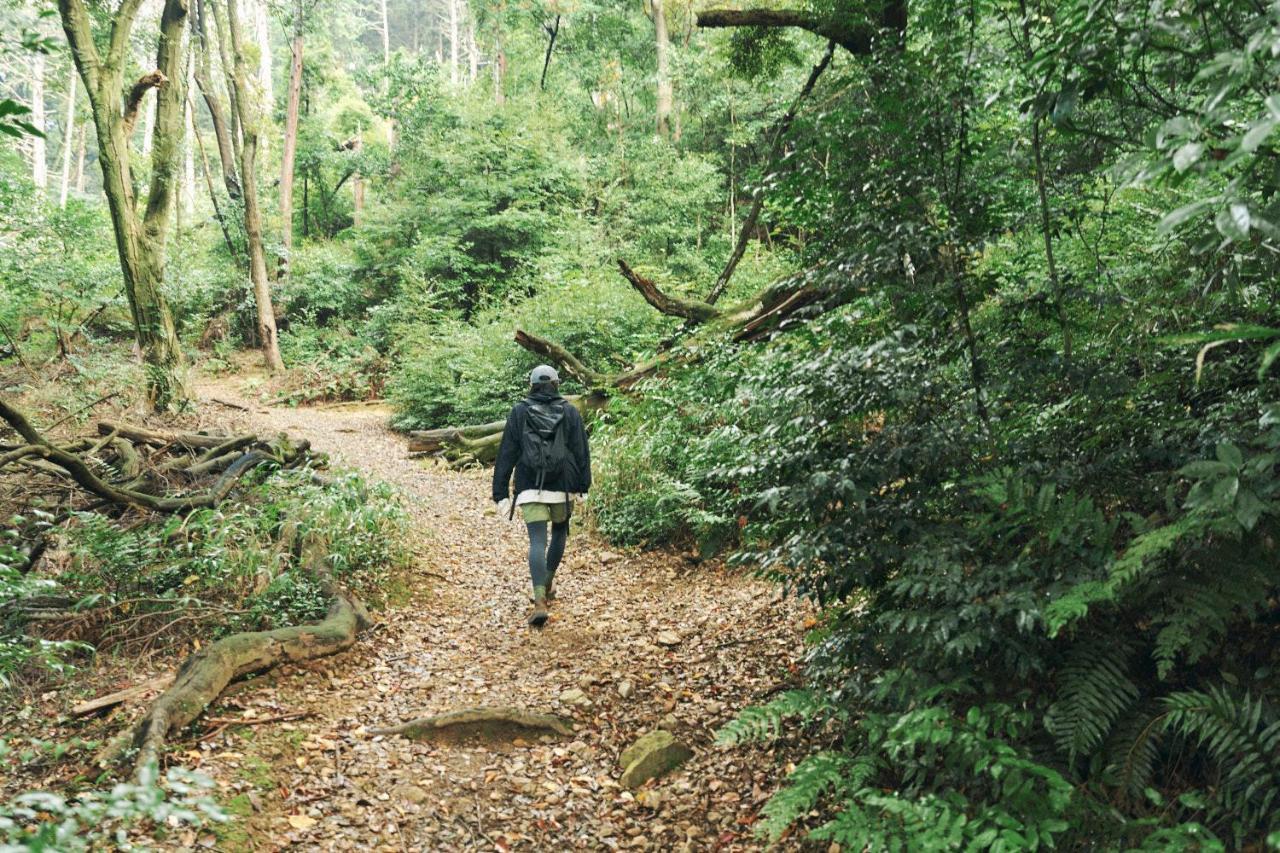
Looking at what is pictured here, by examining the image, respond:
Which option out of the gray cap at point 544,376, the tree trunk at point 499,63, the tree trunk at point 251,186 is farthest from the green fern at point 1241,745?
the tree trunk at point 499,63

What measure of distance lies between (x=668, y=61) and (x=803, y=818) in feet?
78.0

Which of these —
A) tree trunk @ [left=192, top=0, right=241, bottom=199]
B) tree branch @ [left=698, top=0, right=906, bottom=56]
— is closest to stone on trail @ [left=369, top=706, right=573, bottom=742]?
tree branch @ [left=698, top=0, right=906, bottom=56]

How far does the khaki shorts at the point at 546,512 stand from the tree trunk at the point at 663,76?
755 inches

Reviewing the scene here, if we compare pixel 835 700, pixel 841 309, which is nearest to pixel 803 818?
pixel 835 700

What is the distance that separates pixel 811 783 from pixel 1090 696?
1.08 metres

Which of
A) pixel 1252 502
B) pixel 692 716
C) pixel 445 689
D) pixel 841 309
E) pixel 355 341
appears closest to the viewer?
pixel 1252 502

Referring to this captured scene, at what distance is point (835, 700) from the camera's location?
347 cm

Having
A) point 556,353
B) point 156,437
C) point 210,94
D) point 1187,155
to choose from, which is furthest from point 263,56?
point 1187,155

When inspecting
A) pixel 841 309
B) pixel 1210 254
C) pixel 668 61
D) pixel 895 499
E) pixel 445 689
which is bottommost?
pixel 445 689

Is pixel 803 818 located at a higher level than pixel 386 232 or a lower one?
lower

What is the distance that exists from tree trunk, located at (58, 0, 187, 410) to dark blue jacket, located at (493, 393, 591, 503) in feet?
25.9

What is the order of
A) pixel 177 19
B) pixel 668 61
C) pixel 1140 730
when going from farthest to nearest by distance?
pixel 668 61 → pixel 177 19 → pixel 1140 730

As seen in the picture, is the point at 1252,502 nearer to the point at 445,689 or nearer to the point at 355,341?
the point at 445,689

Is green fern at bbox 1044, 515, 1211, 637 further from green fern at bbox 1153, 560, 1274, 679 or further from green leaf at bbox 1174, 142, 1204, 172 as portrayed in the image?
green leaf at bbox 1174, 142, 1204, 172
